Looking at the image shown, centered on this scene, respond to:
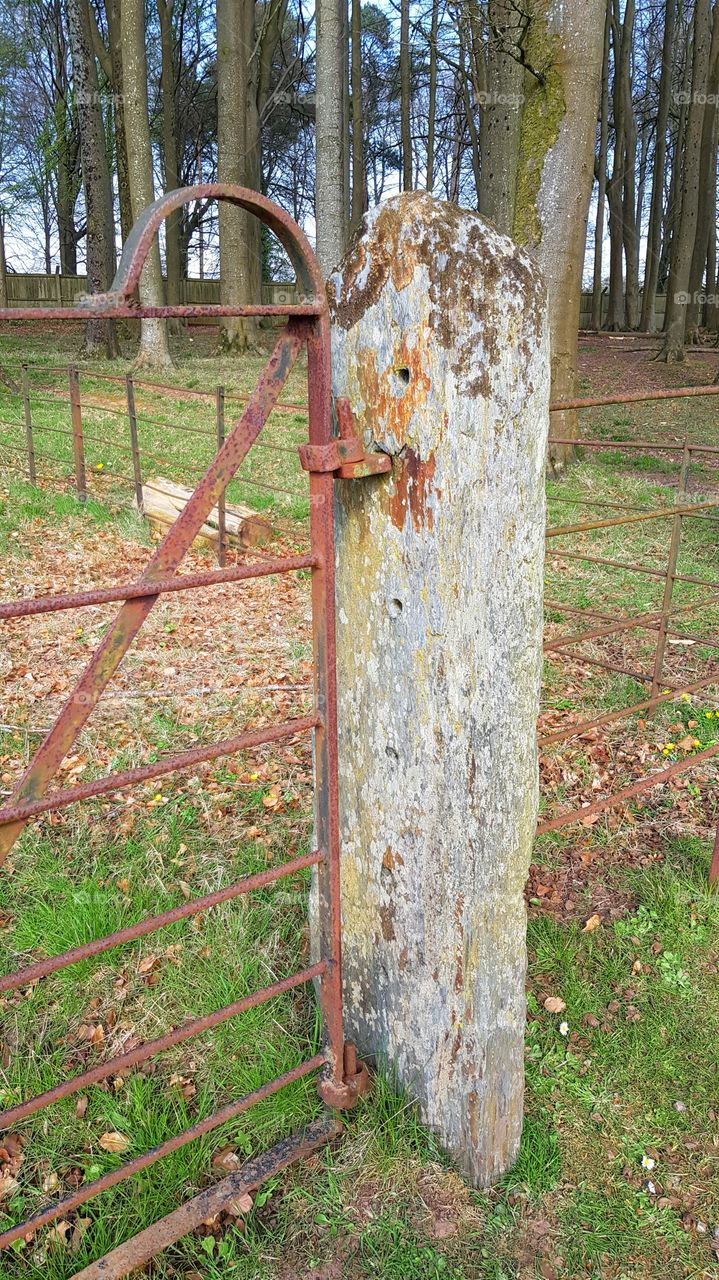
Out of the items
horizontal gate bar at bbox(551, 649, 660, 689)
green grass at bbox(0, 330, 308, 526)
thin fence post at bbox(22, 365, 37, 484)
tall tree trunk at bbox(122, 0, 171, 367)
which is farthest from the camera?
tall tree trunk at bbox(122, 0, 171, 367)

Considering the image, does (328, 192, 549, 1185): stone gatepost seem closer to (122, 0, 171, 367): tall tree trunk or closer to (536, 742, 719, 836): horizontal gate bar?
(536, 742, 719, 836): horizontal gate bar

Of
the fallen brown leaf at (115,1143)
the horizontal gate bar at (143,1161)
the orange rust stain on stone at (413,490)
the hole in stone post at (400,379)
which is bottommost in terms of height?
the fallen brown leaf at (115,1143)

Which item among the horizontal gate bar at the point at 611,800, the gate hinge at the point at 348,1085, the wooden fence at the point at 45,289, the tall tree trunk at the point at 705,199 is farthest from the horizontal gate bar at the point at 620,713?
the wooden fence at the point at 45,289

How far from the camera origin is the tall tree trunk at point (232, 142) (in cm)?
1577

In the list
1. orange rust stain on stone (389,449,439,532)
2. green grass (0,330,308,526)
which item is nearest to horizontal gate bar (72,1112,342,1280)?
orange rust stain on stone (389,449,439,532)

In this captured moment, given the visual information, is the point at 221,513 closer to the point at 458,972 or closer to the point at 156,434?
the point at 156,434

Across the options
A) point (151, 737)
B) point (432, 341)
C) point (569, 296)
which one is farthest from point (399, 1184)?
point (569, 296)

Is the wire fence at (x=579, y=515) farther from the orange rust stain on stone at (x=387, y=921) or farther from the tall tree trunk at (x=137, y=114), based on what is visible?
the tall tree trunk at (x=137, y=114)

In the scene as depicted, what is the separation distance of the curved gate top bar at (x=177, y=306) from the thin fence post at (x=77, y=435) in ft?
21.7

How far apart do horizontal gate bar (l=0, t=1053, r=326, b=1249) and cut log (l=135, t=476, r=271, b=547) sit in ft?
15.7

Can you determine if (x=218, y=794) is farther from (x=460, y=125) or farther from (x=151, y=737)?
(x=460, y=125)

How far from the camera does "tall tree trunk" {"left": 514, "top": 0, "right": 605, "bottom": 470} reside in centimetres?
768

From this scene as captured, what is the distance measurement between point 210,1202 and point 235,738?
1.03 meters

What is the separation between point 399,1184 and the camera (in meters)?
2.07
